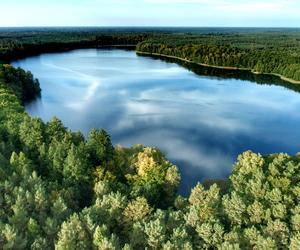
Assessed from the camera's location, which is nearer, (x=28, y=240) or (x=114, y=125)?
(x=28, y=240)

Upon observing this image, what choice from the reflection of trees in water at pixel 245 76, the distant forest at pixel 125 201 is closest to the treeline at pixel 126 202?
the distant forest at pixel 125 201

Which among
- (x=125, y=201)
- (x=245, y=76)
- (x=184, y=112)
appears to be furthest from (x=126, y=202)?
(x=245, y=76)

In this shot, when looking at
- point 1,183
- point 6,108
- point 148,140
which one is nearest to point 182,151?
point 148,140

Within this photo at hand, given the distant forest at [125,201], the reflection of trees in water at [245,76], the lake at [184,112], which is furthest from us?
the reflection of trees in water at [245,76]

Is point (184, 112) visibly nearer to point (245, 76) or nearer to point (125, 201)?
point (125, 201)

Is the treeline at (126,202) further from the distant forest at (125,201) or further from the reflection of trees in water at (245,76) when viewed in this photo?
the reflection of trees in water at (245,76)

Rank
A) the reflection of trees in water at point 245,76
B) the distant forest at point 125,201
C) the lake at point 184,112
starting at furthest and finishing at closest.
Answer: the reflection of trees in water at point 245,76 → the lake at point 184,112 → the distant forest at point 125,201

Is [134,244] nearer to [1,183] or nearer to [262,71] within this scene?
[1,183]
